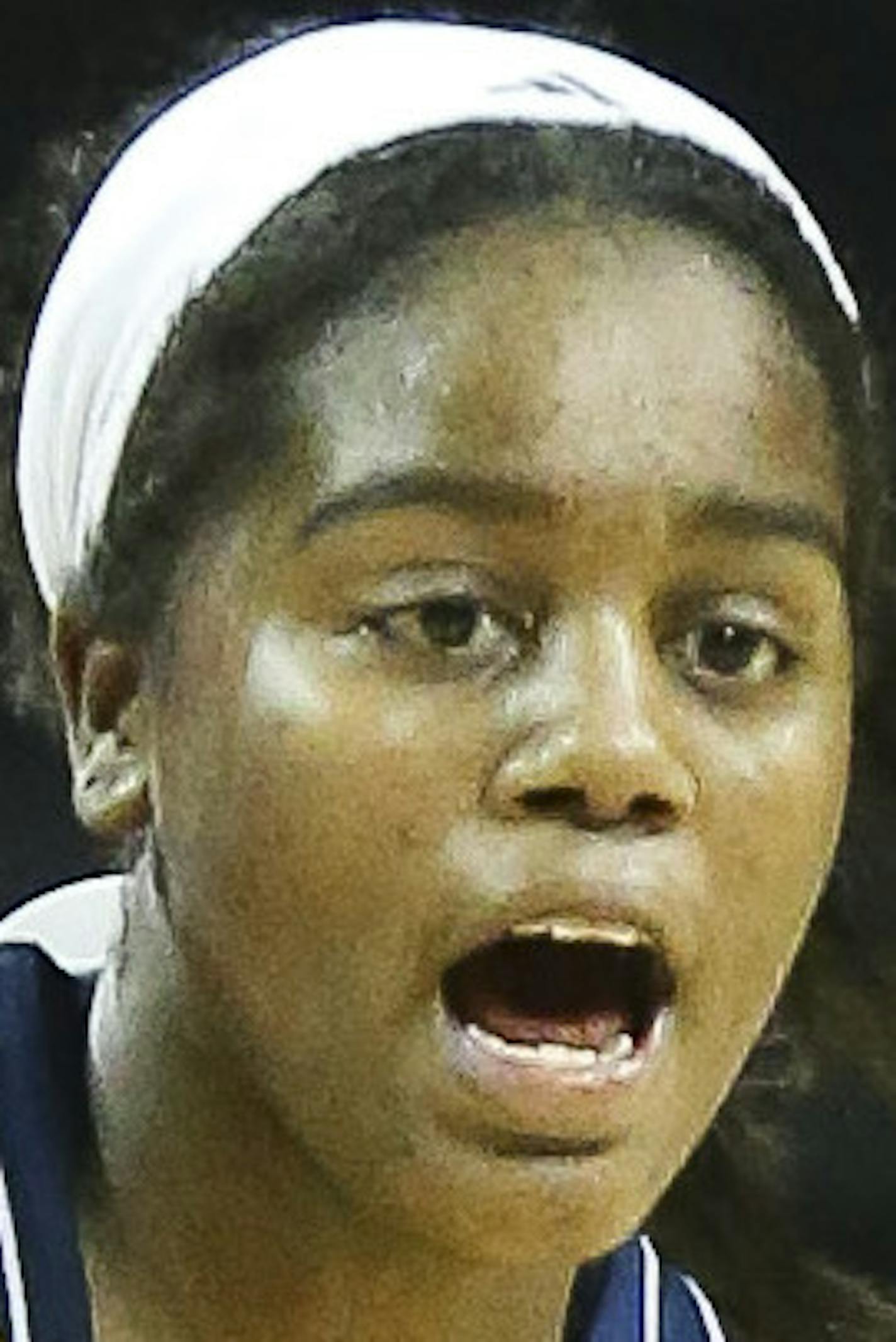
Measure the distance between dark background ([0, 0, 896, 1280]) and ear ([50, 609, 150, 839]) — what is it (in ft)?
0.52

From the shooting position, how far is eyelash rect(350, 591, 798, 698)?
0.50 meters

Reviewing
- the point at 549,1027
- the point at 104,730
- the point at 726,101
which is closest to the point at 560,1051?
the point at 549,1027

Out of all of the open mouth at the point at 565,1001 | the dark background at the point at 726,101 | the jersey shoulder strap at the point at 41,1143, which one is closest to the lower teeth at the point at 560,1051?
the open mouth at the point at 565,1001

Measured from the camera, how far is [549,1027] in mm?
499

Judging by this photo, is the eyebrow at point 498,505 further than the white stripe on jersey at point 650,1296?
No

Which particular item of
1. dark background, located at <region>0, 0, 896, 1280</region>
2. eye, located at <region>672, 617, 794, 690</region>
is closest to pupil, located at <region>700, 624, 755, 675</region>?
eye, located at <region>672, 617, 794, 690</region>

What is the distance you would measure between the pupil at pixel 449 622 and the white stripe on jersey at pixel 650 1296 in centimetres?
18

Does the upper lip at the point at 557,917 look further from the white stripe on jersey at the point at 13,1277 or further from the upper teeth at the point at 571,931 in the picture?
the white stripe on jersey at the point at 13,1277

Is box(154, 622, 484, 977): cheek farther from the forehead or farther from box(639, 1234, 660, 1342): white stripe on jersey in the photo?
box(639, 1234, 660, 1342): white stripe on jersey

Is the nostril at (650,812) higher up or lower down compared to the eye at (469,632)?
lower down

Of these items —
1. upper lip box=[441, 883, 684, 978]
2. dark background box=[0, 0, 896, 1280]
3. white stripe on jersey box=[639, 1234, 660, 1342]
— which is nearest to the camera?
upper lip box=[441, 883, 684, 978]

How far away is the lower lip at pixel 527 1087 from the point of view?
0.49 metres

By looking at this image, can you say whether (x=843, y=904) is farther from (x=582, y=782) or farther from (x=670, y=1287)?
(x=582, y=782)

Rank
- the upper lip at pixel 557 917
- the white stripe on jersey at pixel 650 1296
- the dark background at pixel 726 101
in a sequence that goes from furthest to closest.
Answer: the dark background at pixel 726 101, the white stripe on jersey at pixel 650 1296, the upper lip at pixel 557 917
